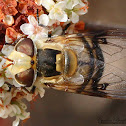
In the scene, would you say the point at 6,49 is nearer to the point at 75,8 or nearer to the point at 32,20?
the point at 32,20

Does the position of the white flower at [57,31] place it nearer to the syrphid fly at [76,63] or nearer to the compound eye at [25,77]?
the syrphid fly at [76,63]

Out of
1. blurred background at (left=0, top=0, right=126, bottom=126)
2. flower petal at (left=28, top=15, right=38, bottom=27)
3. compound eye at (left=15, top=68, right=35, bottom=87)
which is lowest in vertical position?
blurred background at (left=0, top=0, right=126, bottom=126)

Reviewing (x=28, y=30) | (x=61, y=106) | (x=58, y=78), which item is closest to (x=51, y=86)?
(x=58, y=78)

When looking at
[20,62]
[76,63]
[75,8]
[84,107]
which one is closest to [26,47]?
[20,62]

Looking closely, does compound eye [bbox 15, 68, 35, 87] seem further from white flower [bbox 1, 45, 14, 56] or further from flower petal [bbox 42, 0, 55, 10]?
flower petal [bbox 42, 0, 55, 10]

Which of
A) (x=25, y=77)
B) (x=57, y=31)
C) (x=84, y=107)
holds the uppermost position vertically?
(x=57, y=31)

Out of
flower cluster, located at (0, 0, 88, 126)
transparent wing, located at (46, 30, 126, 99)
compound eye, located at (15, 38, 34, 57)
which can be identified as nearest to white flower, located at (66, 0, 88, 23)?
flower cluster, located at (0, 0, 88, 126)

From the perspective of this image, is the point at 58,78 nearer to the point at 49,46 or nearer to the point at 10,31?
the point at 49,46

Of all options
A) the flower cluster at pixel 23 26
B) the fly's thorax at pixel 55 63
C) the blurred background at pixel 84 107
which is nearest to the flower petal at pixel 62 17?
the flower cluster at pixel 23 26
